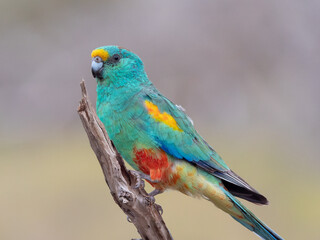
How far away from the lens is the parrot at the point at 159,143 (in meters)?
4.38

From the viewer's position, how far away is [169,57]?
1168cm

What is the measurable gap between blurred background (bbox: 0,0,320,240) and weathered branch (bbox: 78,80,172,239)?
215 inches

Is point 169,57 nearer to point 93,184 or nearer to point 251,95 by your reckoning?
point 251,95

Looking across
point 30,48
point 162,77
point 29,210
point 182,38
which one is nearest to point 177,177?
point 29,210

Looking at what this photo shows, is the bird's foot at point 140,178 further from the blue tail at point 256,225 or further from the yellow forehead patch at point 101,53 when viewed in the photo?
the yellow forehead patch at point 101,53

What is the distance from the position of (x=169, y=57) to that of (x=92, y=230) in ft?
17.8

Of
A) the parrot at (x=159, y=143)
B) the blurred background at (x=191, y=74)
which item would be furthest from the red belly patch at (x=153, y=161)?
the blurred background at (x=191, y=74)

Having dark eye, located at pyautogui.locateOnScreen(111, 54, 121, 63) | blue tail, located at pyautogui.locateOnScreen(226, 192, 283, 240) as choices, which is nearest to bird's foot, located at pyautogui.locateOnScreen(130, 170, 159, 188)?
blue tail, located at pyautogui.locateOnScreen(226, 192, 283, 240)

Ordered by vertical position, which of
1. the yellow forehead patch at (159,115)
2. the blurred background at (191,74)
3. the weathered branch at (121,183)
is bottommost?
the weathered branch at (121,183)

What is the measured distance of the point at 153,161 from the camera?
4359 millimetres

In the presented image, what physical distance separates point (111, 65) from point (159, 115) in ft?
2.36

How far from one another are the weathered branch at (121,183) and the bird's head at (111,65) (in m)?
0.94

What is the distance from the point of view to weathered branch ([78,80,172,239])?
12.3 feet

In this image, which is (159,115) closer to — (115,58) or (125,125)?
(125,125)
